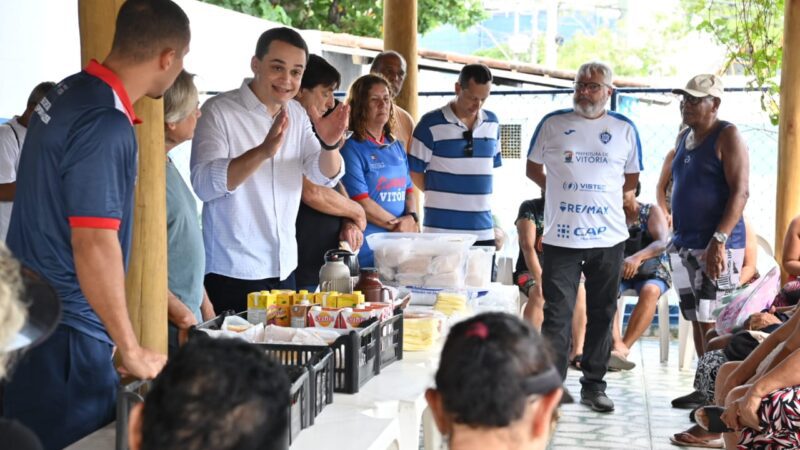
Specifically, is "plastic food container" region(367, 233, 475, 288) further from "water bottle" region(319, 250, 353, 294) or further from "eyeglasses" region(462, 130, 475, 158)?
"eyeglasses" region(462, 130, 475, 158)

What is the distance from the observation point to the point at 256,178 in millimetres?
3807

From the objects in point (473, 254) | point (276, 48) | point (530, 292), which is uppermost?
point (276, 48)

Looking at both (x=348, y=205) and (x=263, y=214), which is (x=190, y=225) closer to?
(x=263, y=214)

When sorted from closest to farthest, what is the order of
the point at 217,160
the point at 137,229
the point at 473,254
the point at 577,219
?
the point at 137,229
the point at 217,160
the point at 473,254
the point at 577,219

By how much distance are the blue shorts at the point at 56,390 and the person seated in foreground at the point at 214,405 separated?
1.24 m

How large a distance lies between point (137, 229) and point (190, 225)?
1.41 ft

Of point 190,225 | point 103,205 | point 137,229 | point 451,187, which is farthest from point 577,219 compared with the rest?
point 103,205

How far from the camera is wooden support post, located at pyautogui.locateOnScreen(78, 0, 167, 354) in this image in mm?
2771

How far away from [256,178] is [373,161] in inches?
44.5

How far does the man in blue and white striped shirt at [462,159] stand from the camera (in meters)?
5.66

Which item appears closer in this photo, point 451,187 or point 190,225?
point 190,225

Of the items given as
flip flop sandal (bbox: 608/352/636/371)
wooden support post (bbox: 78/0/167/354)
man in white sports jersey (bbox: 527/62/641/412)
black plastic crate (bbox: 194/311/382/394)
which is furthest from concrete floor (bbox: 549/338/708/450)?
wooden support post (bbox: 78/0/167/354)

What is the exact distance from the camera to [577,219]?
5.47 meters

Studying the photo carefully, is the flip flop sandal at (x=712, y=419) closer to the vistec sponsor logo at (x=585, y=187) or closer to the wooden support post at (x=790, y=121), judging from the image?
the vistec sponsor logo at (x=585, y=187)
